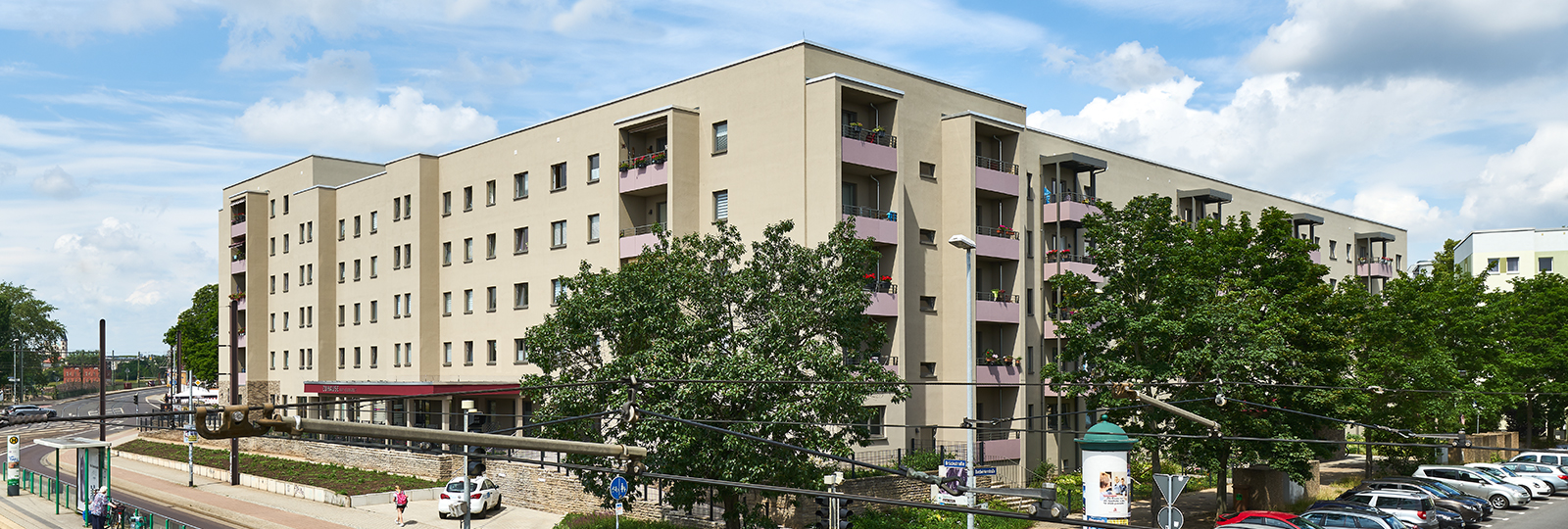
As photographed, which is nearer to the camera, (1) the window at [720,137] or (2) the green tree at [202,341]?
(1) the window at [720,137]

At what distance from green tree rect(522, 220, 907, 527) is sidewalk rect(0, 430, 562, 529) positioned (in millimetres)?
11564

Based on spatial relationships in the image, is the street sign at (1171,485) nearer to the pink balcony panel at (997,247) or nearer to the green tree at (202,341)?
the pink balcony panel at (997,247)

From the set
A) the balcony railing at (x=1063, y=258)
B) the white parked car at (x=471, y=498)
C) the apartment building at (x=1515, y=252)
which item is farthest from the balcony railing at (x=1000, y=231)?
the apartment building at (x=1515, y=252)

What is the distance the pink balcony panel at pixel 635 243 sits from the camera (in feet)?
142

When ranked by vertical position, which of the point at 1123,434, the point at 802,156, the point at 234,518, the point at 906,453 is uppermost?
the point at 802,156

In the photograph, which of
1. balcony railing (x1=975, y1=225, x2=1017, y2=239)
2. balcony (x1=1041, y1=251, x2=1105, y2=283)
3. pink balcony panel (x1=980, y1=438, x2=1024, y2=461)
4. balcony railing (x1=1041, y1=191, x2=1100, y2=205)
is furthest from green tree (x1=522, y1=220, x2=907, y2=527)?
balcony railing (x1=1041, y1=191, x2=1100, y2=205)

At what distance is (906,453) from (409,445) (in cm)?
2646

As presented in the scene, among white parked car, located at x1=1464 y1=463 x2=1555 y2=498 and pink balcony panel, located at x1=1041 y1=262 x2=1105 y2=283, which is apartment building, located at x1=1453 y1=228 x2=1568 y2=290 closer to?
white parked car, located at x1=1464 y1=463 x2=1555 y2=498

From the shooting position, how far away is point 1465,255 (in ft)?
345

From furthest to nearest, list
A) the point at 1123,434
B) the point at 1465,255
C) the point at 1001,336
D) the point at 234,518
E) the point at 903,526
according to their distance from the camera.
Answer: the point at 1465,255 < the point at 1001,336 < the point at 234,518 < the point at 903,526 < the point at 1123,434

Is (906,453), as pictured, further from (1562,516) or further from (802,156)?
(1562,516)

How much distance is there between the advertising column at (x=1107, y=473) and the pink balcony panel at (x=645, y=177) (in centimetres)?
2287

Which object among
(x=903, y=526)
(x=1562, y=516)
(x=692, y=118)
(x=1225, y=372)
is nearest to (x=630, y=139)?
(x=692, y=118)

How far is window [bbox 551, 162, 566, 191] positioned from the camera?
160 ft
